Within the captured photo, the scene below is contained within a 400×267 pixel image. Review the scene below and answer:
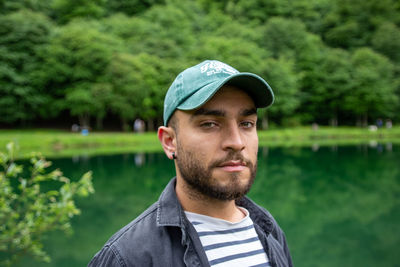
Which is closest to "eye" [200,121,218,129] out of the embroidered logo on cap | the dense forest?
the embroidered logo on cap

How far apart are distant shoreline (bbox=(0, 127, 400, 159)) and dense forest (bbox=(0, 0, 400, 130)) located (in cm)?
480

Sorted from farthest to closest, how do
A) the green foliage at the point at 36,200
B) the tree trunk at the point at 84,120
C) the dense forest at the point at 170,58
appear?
the tree trunk at the point at 84,120 → the dense forest at the point at 170,58 → the green foliage at the point at 36,200

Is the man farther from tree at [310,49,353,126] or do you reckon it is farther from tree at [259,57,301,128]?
tree at [310,49,353,126]

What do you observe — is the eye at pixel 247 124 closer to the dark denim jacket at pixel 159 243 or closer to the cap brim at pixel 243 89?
the cap brim at pixel 243 89

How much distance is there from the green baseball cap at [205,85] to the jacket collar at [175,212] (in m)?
0.39

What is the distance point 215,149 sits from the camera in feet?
5.57

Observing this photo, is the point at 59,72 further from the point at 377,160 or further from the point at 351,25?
the point at 351,25

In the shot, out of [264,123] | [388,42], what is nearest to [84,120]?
[264,123]

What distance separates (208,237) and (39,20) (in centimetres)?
4125

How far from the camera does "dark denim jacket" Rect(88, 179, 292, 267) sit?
1.53 metres

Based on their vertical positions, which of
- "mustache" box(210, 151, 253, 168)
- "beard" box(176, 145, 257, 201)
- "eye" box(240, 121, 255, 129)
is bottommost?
"beard" box(176, 145, 257, 201)

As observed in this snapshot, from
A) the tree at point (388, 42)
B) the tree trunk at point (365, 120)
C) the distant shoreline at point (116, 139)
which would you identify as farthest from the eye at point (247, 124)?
the tree at point (388, 42)

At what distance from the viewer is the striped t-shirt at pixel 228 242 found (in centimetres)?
166

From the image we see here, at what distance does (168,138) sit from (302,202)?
12436 millimetres
